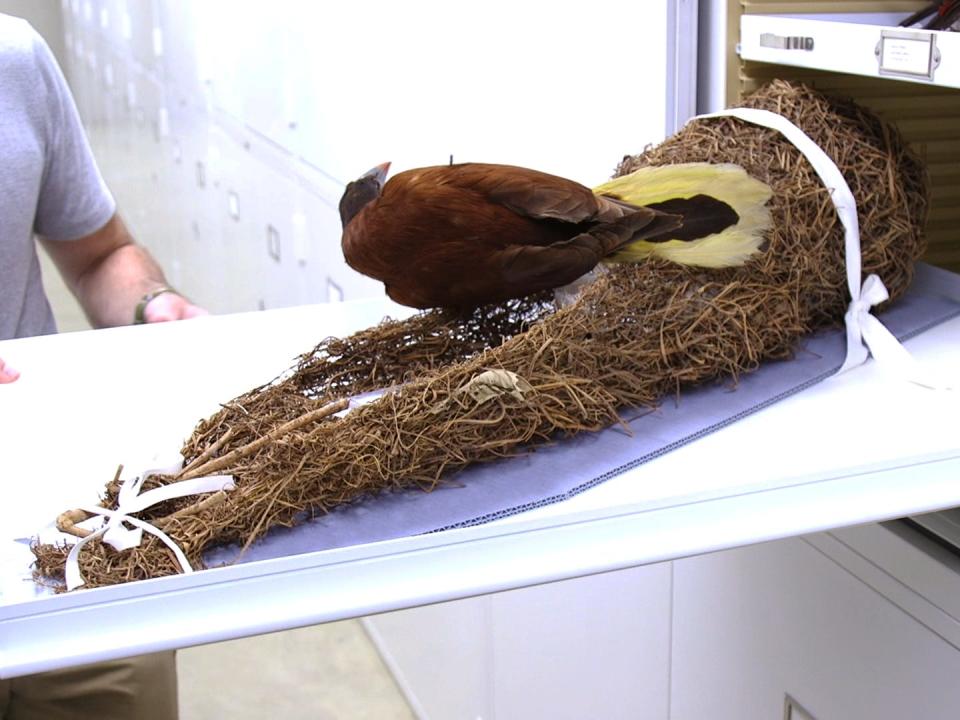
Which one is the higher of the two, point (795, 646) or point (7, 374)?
point (7, 374)

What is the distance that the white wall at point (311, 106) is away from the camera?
3.21 ft

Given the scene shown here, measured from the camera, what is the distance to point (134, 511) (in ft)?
1.58

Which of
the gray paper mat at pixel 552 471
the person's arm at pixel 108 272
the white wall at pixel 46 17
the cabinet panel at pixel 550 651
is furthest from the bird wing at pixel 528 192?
the white wall at pixel 46 17

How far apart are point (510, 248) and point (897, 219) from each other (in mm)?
276

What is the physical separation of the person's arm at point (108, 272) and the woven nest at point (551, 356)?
49 cm

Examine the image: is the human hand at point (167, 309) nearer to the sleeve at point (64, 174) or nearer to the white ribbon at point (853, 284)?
the sleeve at point (64, 174)

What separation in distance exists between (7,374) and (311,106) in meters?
0.84

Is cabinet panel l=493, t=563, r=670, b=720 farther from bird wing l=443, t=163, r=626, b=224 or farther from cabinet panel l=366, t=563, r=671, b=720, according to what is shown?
bird wing l=443, t=163, r=626, b=224

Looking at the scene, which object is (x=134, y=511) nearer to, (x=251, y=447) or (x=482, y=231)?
(x=251, y=447)

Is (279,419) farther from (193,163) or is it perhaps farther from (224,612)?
(193,163)

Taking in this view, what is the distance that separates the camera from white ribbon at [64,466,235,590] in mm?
452

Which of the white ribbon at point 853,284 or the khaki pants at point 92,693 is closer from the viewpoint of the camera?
the white ribbon at point 853,284

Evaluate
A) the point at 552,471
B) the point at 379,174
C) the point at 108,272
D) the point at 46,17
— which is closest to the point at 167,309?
the point at 108,272

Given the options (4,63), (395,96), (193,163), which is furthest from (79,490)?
(193,163)
